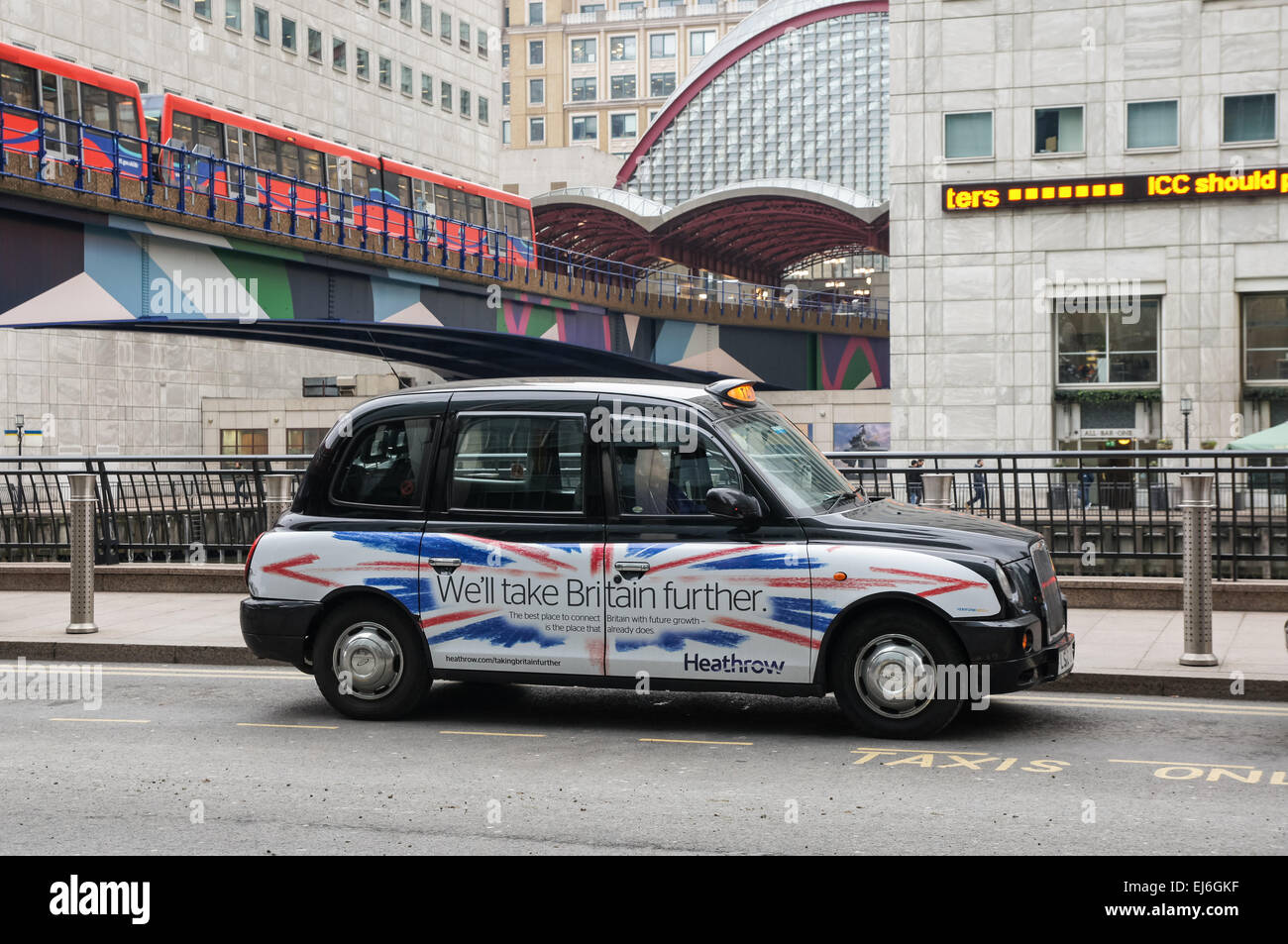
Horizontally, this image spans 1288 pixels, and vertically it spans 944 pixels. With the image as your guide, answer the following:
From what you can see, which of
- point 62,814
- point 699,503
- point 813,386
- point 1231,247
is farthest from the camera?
point 813,386

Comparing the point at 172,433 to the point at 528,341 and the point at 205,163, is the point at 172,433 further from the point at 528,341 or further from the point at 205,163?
the point at 205,163

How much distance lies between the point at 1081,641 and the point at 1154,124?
97.9 ft

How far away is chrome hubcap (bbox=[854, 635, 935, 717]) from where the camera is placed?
24.5 ft

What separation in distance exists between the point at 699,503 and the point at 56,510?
12.2 metres

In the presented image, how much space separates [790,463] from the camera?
815 centimetres

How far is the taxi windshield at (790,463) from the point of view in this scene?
7840mm

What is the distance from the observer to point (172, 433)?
48781 millimetres

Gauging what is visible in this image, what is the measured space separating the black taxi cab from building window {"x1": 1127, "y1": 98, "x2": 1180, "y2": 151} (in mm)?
31566

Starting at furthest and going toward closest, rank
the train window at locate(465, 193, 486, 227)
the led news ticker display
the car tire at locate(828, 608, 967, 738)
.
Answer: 1. the train window at locate(465, 193, 486, 227)
2. the led news ticker display
3. the car tire at locate(828, 608, 967, 738)

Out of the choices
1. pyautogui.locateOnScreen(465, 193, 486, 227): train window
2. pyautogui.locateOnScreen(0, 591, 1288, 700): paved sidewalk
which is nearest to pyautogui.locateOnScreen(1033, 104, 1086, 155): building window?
pyautogui.locateOnScreen(465, 193, 486, 227): train window

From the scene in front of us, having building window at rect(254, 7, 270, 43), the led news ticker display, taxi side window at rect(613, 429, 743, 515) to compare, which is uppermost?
building window at rect(254, 7, 270, 43)

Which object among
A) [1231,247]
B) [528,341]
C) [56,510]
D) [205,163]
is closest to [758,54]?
[528,341]

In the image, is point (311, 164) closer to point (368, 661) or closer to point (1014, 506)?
point (1014, 506)

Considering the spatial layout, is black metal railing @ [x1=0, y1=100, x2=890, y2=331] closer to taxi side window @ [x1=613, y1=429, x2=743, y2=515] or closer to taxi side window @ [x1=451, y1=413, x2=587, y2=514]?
taxi side window @ [x1=451, y1=413, x2=587, y2=514]
